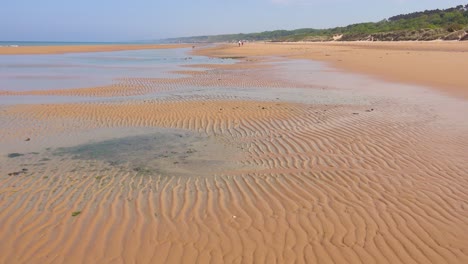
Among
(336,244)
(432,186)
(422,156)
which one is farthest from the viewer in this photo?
(422,156)

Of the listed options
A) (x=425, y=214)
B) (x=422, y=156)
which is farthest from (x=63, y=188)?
(x=422, y=156)

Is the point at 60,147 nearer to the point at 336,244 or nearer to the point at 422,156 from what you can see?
the point at 336,244

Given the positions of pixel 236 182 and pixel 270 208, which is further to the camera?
pixel 236 182

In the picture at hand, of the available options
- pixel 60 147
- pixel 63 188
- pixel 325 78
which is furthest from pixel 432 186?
pixel 325 78

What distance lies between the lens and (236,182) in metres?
7.00

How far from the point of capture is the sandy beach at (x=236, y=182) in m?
4.89

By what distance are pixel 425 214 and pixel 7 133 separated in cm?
1032

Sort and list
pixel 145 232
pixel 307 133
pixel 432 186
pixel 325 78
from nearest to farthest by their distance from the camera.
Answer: pixel 145 232, pixel 432 186, pixel 307 133, pixel 325 78

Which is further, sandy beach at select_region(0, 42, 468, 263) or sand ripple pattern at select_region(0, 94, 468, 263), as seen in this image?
sandy beach at select_region(0, 42, 468, 263)

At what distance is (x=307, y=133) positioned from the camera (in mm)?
10203

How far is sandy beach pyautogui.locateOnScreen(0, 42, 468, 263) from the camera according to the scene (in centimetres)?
489

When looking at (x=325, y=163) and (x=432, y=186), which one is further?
(x=325, y=163)

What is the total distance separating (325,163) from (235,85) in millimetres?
12630

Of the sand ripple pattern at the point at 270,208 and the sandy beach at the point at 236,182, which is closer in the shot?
the sand ripple pattern at the point at 270,208
